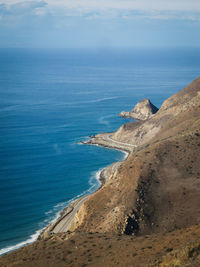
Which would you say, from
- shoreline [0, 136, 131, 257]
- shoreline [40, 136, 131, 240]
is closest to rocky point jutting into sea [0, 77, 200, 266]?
shoreline [40, 136, 131, 240]

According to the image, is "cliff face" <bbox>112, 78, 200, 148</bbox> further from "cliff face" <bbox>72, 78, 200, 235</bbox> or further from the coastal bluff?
"cliff face" <bbox>72, 78, 200, 235</bbox>

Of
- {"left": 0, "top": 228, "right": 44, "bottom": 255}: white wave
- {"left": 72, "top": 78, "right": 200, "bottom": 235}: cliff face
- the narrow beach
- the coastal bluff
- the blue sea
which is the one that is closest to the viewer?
{"left": 72, "top": 78, "right": 200, "bottom": 235}: cliff face

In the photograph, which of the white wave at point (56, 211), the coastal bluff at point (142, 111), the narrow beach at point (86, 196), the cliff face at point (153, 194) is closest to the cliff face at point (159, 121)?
the narrow beach at point (86, 196)

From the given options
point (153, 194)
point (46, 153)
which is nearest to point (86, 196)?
point (153, 194)

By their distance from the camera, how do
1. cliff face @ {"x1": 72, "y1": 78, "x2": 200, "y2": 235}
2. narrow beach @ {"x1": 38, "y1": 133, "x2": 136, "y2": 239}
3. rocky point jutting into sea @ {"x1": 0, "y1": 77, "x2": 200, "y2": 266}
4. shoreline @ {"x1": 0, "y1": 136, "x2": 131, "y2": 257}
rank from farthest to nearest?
narrow beach @ {"x1": 38, "y1": 133, "x2": 136, "y2": 239}, shoreline @ {"x1": 0, "y1": 136, "x2": 131, "y2": 257}, cliff face @ {"x1": 72, "y1": 78, "x2": 200, "y2": 235}, rocky point jutting into sea @ {"x1": 0, "y1": 77, "x2": 200, "y2": 266}

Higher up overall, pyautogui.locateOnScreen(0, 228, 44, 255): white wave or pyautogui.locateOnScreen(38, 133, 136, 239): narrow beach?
pyautogui.locateOnScreen(38, 133, 136, 239): narrow beach

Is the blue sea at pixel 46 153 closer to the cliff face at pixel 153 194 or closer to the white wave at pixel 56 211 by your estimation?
the white wave at pixel 56 211
